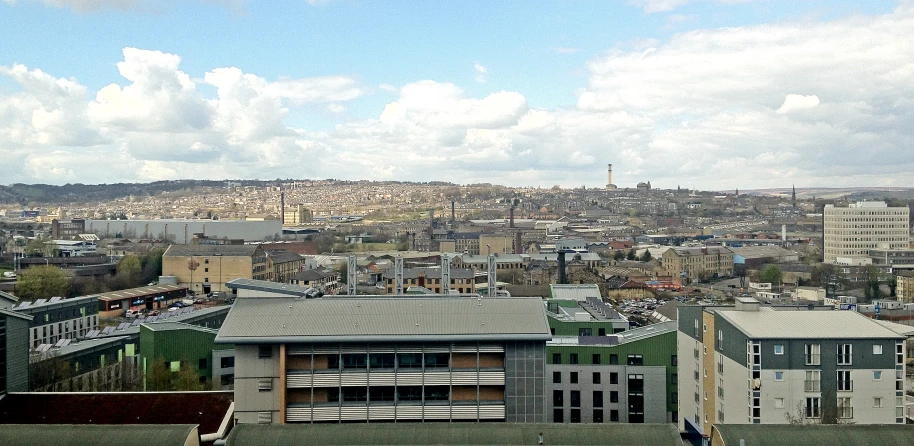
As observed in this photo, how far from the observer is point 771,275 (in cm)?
4969

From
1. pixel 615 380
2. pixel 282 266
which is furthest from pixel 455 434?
pixel 282 266

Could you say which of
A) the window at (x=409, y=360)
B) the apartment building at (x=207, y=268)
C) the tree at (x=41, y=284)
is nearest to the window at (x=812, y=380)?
the window at (x=409, y=360)

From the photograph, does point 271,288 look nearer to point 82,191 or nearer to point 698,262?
point 698,262

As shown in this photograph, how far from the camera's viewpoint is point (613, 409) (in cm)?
1800

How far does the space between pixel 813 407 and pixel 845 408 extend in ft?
1.67

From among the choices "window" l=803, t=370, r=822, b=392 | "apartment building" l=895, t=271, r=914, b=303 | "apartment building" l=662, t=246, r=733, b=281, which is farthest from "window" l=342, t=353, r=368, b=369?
"apartment building" l=662, t=246, r=733, b=281

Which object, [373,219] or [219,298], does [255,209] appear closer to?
[373,219]

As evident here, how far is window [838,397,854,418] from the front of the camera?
13.8 meters

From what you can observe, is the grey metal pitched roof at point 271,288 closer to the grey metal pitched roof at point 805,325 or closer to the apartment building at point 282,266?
the grey metal pitched roof at point 805,325

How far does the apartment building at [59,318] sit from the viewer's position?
2714 centimetres

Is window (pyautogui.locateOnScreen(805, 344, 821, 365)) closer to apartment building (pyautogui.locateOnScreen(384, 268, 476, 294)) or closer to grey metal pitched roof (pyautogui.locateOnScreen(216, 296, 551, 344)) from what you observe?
grey metal pitched roof (pyautogui.locateOnScreen(216, 296, 551, 344))

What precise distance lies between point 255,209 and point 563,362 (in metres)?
134

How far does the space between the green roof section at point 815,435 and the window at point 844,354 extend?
4300mm

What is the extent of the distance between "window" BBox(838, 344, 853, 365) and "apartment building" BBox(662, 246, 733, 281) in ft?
132
